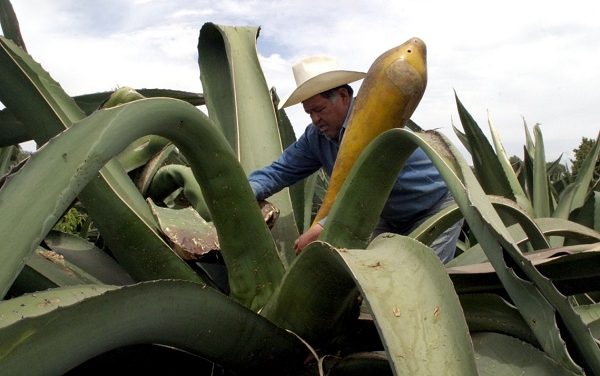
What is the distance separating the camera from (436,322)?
73 centimetres

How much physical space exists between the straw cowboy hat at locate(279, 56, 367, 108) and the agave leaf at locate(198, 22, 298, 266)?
1.07 feet

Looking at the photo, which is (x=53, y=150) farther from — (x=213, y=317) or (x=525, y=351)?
(x=525, y=351)

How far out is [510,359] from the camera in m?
0.90

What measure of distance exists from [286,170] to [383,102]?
456mm

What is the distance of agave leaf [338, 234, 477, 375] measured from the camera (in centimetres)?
69

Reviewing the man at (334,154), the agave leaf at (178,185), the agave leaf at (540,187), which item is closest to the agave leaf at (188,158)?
the agave leaf at (178,185)

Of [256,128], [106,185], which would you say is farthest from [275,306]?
[256,128]

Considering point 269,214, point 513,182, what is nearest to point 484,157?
point 513,182

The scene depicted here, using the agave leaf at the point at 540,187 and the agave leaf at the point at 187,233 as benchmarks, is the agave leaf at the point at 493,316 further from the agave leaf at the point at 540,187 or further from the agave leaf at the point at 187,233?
the agave leaf at the point at 540,187

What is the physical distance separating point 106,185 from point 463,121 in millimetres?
1147

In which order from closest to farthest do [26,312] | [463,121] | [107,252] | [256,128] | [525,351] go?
[26,312] → [525,351] → [107,252] → [256,128] → [463,121]

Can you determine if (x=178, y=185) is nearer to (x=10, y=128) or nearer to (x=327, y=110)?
(x=10, y=128)

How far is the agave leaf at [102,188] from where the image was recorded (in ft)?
3.37

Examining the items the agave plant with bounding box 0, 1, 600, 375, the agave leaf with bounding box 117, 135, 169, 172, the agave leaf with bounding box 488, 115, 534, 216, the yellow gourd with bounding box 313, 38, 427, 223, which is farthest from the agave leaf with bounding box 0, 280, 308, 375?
the agave leaf with bounding box 488, 115, 534, 216
